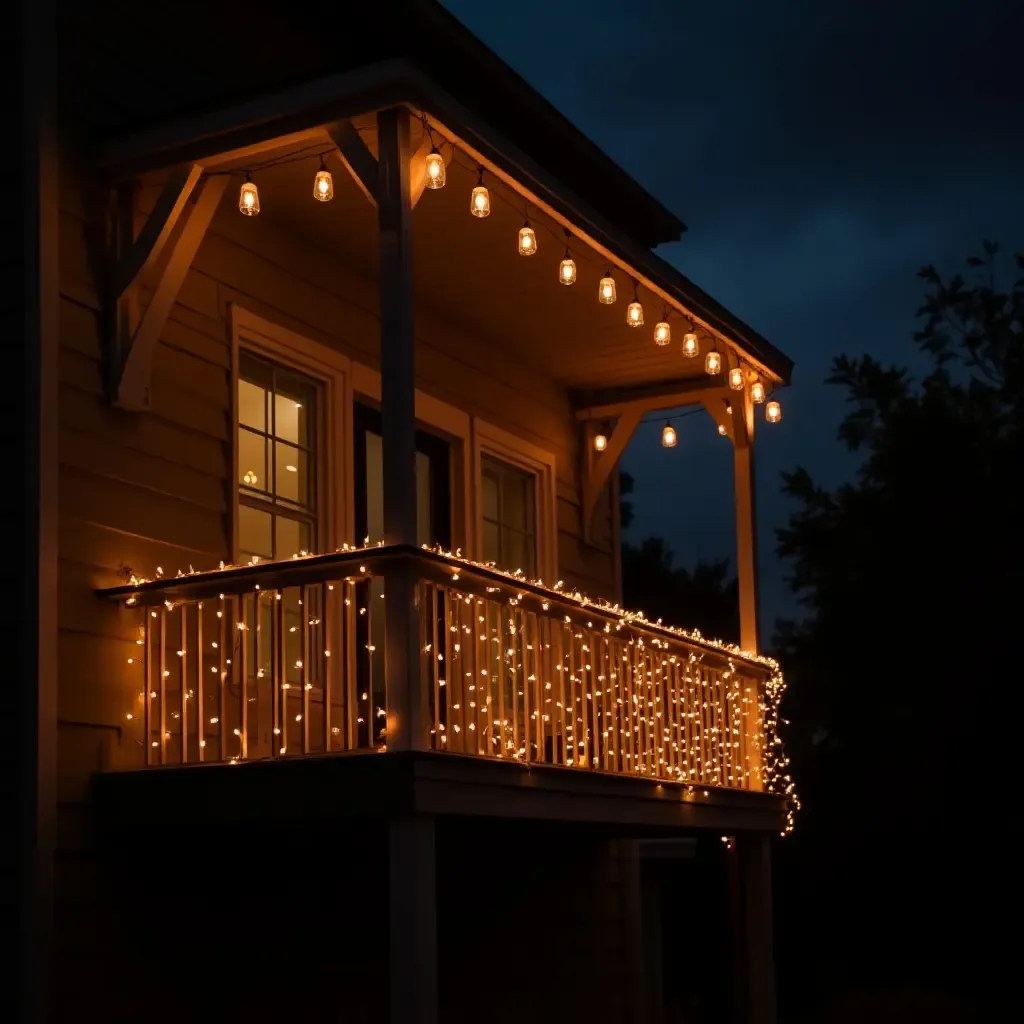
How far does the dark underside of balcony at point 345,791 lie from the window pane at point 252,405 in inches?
85.3

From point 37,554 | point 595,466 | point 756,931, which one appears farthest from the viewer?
point 595,466

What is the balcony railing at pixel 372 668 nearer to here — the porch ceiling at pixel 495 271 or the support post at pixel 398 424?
the support post at pixel 398 424

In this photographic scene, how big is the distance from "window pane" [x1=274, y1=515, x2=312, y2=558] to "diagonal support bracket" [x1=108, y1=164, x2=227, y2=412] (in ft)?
4.42

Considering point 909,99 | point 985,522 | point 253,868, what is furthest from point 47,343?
point 909,99

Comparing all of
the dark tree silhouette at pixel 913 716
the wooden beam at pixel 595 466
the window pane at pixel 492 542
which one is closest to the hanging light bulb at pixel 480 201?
the window pane at pixel 492 542

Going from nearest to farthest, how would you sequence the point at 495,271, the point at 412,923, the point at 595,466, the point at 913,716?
the point at 412,923
the point at 495,271
the point at 595,466
the point at 913,716

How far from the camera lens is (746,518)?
10664 millimetres

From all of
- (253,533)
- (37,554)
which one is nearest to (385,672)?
(37,554)

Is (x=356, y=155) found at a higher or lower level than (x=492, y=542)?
higher

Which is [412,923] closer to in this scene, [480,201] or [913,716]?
[480,201]

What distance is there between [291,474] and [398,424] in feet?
7.60

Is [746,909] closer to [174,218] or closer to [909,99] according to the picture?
[174,218]

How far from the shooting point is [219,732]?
732 centimetres

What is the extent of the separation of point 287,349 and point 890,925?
15.4 meters
